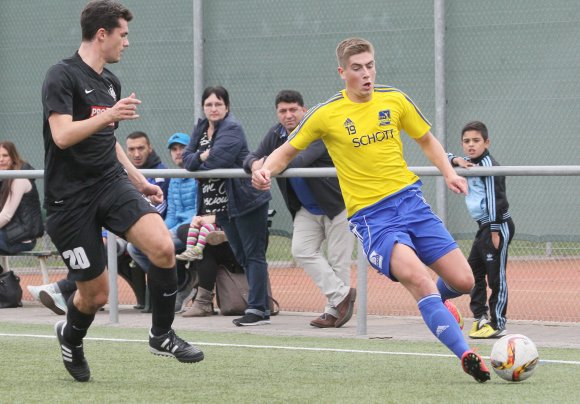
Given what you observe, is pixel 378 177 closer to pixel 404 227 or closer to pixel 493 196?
pixel 404 227

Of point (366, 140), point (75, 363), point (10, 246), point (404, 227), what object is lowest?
point (75, 363)

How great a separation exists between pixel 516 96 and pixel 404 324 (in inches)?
105

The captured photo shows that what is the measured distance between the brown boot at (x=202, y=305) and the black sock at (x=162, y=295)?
429cm

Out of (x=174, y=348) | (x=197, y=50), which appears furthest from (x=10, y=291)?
(x=174, y=348)

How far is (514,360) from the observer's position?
7035 mm

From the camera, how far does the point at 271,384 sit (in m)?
7.23

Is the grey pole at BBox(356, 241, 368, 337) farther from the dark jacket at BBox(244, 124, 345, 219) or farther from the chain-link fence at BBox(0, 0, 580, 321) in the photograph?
the chain-link fence at BBox(0, 0, 580, 321)

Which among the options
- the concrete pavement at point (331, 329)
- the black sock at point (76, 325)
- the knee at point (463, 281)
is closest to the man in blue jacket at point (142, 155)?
the concrete pavement at point (331, 329)

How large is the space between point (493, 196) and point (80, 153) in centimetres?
380

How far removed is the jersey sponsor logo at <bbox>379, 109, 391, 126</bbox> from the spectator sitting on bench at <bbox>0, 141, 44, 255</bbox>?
19.5 ft

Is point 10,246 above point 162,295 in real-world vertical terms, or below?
below

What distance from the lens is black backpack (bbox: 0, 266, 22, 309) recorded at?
1276 centimetres

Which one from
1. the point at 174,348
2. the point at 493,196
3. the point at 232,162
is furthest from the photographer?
the point at 232,162

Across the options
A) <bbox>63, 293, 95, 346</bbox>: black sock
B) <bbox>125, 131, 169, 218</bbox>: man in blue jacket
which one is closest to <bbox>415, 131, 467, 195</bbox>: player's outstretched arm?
<bbox>63, 293, 95, 346</bbox>: black sock
